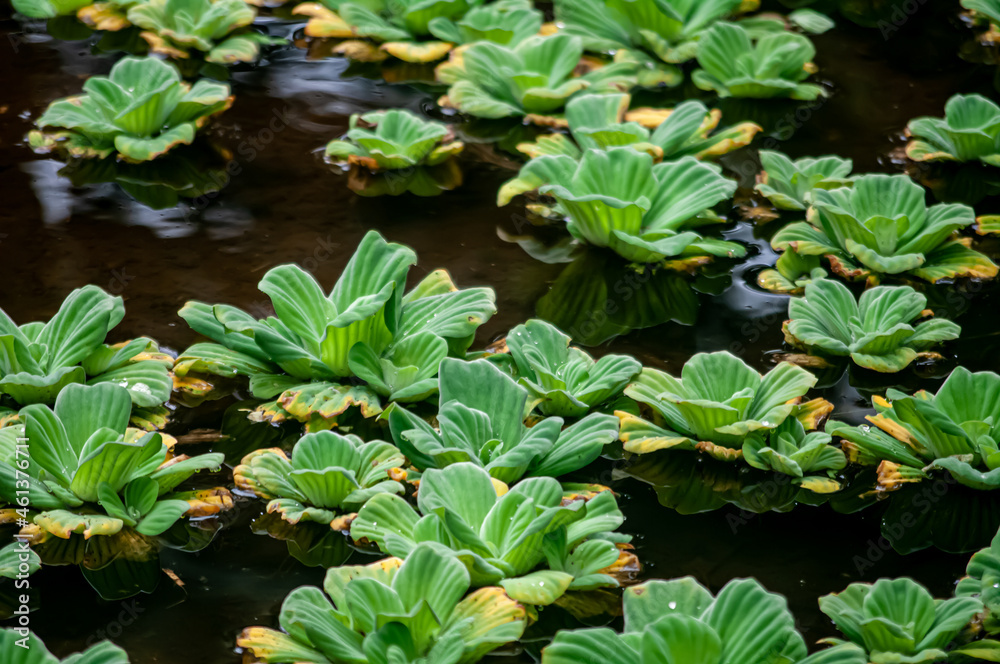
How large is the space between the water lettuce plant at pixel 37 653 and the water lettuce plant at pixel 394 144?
169 cm

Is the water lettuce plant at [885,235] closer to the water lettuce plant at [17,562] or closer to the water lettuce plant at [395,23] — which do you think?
the water lettuce plant at [395,23]

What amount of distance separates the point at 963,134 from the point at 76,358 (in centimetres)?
233

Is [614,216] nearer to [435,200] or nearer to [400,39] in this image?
[435,200]

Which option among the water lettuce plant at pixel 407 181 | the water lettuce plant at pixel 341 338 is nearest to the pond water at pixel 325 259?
the water lettuce plant at pixel 407 181

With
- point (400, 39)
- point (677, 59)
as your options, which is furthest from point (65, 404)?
point (677, 59)

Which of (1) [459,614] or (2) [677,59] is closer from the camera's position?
(1) [459,614]

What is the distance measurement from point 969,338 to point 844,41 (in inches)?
67.6

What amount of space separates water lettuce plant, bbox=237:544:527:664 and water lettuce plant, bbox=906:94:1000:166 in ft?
6.67

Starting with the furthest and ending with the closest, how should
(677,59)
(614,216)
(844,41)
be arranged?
(844,41)
(677,59)
(614,216)

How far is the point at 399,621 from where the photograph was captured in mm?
1518

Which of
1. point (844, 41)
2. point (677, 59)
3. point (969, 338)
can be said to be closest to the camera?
point (969, 338)

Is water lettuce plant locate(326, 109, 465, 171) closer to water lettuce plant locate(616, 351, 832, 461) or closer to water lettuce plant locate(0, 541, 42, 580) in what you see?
water lettuce plant locate(616, 351, 832, 461)

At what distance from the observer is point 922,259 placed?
8.20 ft

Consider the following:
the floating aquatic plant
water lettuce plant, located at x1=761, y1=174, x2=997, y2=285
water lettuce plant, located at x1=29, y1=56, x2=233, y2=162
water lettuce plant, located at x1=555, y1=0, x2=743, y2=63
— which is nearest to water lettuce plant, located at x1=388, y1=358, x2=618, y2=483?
water lettuce plant, located at x1=761, y1=174, x2=997, y2=285
